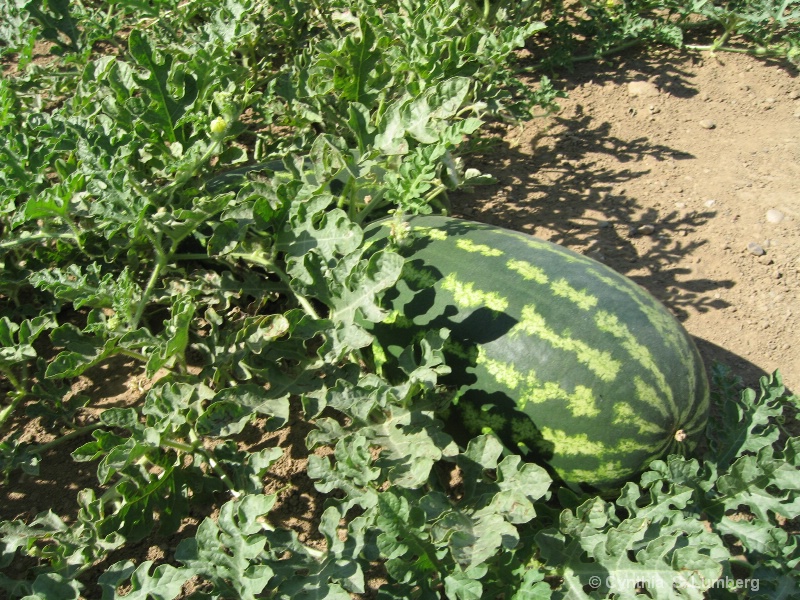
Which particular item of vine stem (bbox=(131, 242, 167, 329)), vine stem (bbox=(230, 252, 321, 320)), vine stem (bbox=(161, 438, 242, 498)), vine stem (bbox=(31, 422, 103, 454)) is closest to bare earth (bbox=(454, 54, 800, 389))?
vine stem (bbox=(230, 252, 321, 320))

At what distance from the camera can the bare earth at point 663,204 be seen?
2838 millimetres

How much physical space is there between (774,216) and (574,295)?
1.92 m

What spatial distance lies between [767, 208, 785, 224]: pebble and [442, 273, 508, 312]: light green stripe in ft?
6.84

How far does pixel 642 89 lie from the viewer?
4.57 m

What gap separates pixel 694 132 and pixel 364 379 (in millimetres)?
3037

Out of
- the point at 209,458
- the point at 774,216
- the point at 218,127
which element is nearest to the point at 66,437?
the point at 209,458

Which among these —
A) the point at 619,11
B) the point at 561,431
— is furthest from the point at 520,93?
the point at 561,431

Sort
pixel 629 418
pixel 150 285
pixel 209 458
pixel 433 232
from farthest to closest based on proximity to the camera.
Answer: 1. pixel 433 232
2. pixel 150 285
3. pixel 209 458
4. pixel 629 418

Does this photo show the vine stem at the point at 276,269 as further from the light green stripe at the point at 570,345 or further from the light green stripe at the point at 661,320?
the light green stripe at the point at 661,320

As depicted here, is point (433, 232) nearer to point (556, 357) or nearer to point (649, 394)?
point (556, 357)

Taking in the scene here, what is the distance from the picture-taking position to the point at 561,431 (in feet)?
7.79

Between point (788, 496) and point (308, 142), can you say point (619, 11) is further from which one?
point (788, 496)

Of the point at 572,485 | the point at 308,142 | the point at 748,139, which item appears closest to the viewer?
the point at 572,485

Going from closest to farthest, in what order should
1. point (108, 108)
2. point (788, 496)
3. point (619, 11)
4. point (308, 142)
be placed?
point (788, 496), point (108, 108), point (308, 142), point (619, 11)
